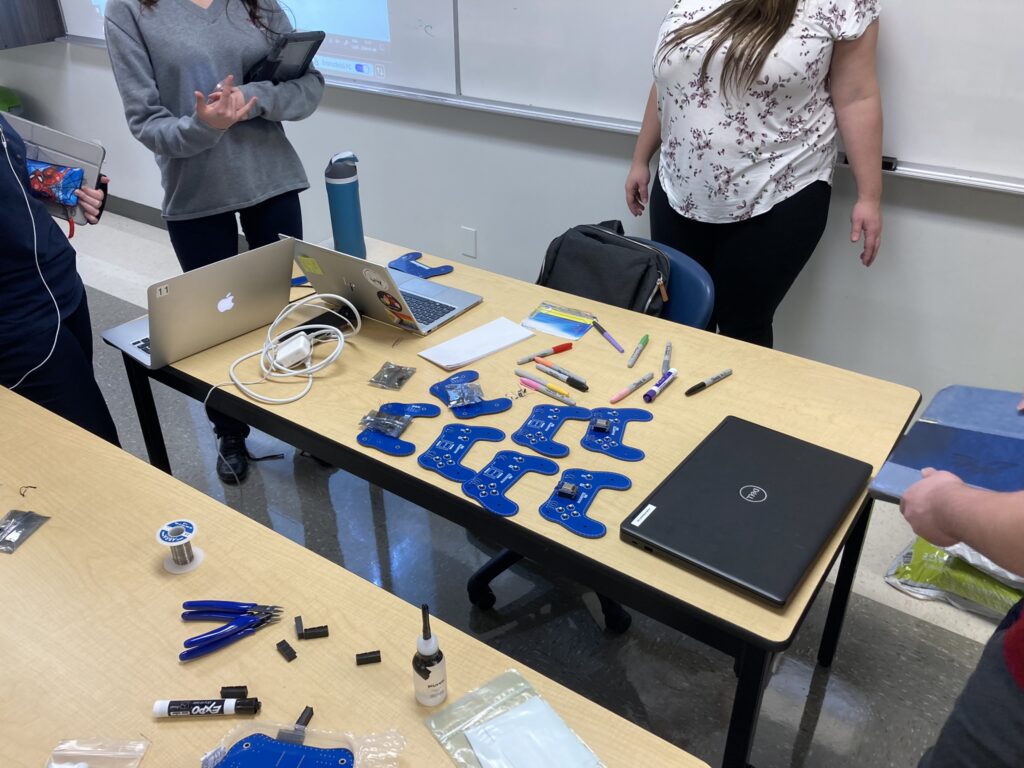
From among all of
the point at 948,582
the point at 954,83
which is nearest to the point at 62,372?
the point at 948,582

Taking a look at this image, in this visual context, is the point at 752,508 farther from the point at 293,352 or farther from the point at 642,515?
the point at 293,352

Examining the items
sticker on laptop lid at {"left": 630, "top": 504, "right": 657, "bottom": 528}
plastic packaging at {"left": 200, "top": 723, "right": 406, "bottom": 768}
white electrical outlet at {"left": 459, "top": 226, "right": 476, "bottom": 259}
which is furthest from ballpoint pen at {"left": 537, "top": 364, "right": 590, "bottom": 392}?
white electrical outlet at {"left": 459, "top": 226, "right": 476, "bottom": 259}

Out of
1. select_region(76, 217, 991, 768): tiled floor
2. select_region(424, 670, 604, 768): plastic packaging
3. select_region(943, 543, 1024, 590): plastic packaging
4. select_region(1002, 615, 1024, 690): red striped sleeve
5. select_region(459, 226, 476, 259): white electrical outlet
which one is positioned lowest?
select_region(76, 217, 991, 768): tiled floor

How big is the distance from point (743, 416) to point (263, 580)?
85 cm

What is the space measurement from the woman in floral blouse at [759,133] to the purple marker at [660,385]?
740 mm

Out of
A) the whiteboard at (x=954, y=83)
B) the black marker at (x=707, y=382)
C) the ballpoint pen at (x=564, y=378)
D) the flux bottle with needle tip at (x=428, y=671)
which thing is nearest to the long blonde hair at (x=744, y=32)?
the whiteboard at (x=954, y=83)

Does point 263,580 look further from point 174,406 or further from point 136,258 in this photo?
point 136,258

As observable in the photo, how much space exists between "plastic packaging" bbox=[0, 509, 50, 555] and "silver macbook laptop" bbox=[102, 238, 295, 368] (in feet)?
1.40

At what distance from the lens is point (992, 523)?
33.4 inches

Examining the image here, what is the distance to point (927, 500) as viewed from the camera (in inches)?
37.3

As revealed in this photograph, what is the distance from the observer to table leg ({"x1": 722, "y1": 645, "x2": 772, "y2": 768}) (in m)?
1.02

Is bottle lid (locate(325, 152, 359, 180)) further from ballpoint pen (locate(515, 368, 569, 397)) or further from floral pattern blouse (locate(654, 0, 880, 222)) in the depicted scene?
floral pattern blouse (locate(654, 0, 880, 222))

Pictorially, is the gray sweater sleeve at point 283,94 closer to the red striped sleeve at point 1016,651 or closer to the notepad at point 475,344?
the notepad at point 475,344

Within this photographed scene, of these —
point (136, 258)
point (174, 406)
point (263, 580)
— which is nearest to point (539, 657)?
point (263, 580)
